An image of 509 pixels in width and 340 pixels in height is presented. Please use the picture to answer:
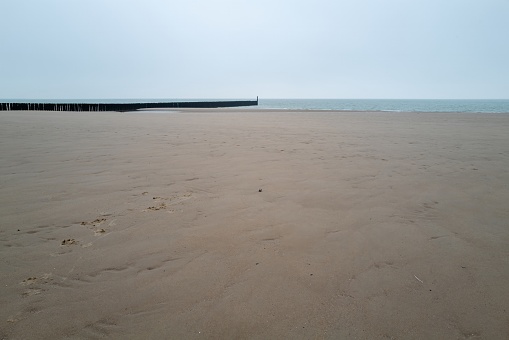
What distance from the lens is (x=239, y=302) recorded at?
2281mm

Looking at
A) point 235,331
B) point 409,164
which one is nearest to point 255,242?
point 235,331

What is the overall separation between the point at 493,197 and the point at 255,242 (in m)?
4.01

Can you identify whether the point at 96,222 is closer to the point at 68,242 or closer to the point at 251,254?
the point at 68,242

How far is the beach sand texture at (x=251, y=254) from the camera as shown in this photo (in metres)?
2.10

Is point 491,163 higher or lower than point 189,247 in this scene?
higher

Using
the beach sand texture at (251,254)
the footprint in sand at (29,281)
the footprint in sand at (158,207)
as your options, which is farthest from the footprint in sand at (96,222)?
the footprint in sand at (29,281)

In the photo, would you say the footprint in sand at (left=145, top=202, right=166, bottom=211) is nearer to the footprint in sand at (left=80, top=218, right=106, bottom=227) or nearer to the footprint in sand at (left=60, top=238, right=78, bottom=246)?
the footprint in sand at (left=80, top=218, right=106, bottom=227)

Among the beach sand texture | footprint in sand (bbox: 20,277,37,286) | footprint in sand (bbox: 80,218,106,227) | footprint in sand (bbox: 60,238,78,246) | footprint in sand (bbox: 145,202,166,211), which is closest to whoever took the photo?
the beach sand texture

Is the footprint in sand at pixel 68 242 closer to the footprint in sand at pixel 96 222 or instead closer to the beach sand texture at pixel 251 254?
the beach sand texture at pixel 251 254

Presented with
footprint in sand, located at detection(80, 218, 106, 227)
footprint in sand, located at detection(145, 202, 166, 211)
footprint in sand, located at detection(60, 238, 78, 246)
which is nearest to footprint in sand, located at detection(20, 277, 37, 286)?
footprint in sand, located at detection(60, 238, 78, 246)

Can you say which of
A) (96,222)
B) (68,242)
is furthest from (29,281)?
(96,222)

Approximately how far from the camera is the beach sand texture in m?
2.10

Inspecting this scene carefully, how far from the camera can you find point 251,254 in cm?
296

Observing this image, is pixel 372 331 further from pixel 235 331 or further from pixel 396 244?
pixel 396 244
